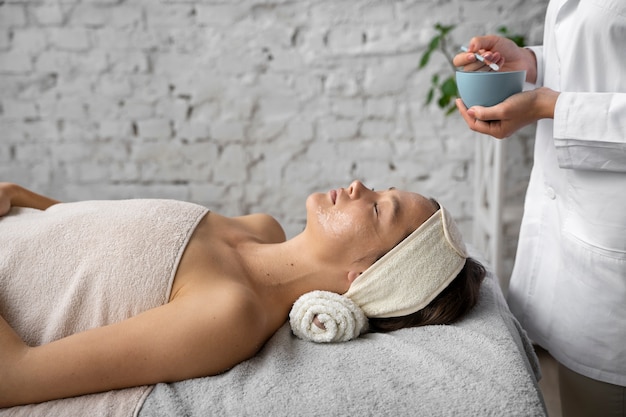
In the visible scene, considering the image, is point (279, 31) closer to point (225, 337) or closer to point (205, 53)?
point (205, 53)

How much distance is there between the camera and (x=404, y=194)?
160cm

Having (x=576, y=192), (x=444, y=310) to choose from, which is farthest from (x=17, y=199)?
(x=576, y=192)

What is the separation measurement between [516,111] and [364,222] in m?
0.44

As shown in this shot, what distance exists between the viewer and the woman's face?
1.54m

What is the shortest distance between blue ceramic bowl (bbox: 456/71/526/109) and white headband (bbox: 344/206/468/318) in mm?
308

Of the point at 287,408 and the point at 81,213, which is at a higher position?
the point at 81,213

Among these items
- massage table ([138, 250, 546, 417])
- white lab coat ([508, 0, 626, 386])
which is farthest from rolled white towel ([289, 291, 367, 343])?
white lab coat ([508, 0, 626, 386])

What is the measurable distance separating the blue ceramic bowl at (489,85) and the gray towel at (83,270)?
750 millimetres

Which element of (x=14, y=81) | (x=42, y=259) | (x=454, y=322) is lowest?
(x=454, y=322)

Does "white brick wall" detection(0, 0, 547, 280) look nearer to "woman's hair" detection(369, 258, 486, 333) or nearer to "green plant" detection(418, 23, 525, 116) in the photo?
"green plant" detection(418, 23, 525, 116)

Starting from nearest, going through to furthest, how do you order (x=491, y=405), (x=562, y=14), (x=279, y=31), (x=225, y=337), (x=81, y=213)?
(x=491, y=405), (x=225, y=337), (x=562, y=14), (x=81, y=213), (x=279, y=31)

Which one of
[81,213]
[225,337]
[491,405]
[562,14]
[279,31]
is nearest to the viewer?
[491,405]

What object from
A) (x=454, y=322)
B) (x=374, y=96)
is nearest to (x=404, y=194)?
(x=454, y=322)

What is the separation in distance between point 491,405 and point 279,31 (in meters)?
2.03
